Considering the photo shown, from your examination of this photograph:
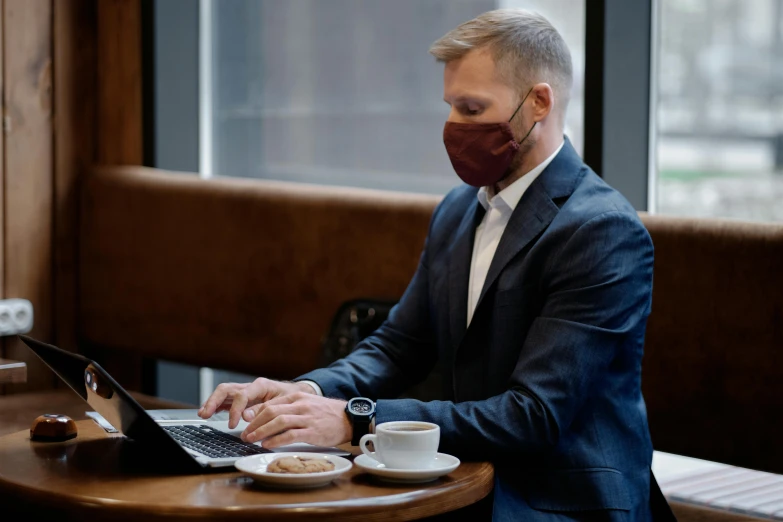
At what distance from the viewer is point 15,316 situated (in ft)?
12.0

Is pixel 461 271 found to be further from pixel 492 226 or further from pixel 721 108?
pixel 721 108

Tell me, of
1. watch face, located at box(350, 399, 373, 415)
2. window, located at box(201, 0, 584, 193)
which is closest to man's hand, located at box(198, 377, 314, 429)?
watch face, located at box(350, 399, 373, 415)

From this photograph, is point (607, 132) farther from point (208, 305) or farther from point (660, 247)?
point (208, 305)

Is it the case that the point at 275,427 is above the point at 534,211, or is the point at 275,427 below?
below

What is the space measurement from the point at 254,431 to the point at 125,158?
8.10ft

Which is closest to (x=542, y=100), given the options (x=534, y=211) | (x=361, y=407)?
(x=534, y=211)

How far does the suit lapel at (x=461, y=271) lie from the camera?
198cm

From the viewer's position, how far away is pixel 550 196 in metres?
1.91

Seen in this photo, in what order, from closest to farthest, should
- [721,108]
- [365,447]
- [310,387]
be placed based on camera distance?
1. [365,447]
2. [310,387]
3. [721,108]

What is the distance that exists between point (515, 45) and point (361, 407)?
707 mm

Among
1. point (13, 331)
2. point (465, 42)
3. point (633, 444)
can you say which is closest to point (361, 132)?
point (13, 331)

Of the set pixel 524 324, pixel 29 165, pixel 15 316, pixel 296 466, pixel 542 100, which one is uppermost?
pixel 542 100

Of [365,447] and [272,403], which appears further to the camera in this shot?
[272,403]

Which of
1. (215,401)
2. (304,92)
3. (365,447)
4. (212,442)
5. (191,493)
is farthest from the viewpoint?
(304,92)
